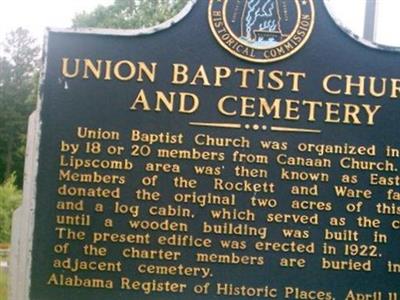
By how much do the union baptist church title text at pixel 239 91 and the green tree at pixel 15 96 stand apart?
134ft

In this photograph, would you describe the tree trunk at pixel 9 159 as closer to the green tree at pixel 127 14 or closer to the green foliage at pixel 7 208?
the green tree at pixel 127 14

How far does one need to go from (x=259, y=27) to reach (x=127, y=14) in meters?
18.3

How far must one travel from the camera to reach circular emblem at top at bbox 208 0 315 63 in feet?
19.4

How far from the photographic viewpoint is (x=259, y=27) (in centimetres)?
593

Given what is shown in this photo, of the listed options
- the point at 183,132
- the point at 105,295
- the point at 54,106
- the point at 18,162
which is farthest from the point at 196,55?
the point at 18,162

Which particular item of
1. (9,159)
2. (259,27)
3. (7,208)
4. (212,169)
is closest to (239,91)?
(259,27)

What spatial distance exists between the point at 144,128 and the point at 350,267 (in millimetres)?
2065

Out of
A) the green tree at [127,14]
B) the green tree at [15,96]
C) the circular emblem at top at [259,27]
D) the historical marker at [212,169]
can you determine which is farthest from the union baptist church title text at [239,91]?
the green tree at [15,96]

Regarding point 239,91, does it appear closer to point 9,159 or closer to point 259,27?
point 259,27

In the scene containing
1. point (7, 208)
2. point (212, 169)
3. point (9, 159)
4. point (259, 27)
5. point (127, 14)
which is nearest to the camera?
point (212, 169)

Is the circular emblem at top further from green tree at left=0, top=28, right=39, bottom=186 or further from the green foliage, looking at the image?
green tree at left=0, top=28, right=39, bottom=186

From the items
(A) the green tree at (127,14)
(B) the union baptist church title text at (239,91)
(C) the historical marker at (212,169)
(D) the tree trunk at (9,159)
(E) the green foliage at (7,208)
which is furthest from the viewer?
(D) the tree trunk at (9,159)

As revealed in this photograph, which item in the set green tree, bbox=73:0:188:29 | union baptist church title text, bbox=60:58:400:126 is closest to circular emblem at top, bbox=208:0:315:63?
union baptist church title text, bbox=60:58:400:126

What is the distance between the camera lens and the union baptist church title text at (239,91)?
5875 mm
